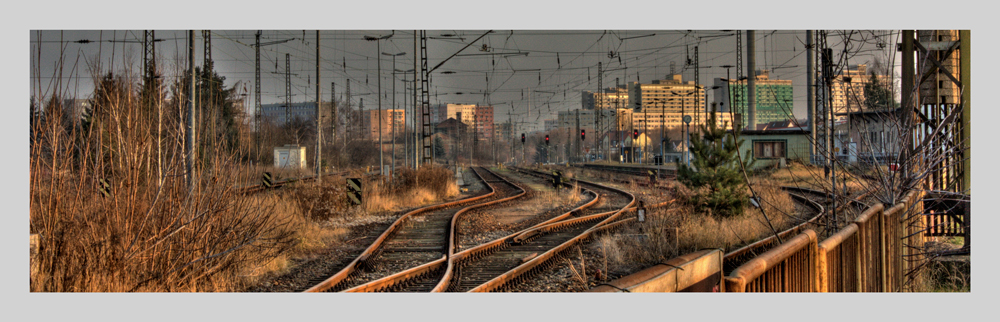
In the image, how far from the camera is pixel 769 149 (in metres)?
39.8

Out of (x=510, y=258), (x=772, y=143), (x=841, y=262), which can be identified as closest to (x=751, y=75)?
(x=772, y=143)

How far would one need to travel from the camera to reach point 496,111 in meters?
46.5

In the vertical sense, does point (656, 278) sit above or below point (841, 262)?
above

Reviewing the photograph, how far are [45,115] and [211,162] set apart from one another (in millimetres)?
1464

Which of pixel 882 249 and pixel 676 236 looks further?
pixel 676 236

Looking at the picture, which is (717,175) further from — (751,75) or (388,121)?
(388,121)

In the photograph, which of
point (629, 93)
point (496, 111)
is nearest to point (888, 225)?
point (496, 111)

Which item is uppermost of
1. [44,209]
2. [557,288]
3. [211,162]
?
[211,162]

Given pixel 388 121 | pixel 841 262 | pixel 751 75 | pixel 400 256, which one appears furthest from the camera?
pixel 388 121

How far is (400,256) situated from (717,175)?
688 centimetres

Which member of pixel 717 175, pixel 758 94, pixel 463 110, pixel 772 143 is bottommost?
pixel 717 175

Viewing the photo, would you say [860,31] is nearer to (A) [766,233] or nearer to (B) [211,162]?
(A) [766,233]

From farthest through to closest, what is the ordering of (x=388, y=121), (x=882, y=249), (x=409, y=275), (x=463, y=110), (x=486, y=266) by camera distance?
(x=463, y=110) < (x=388, y=121) < (x=486, y=266) < (x=409, y=275) < (x=882, y=249)

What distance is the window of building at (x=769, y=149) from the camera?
39.3 m
